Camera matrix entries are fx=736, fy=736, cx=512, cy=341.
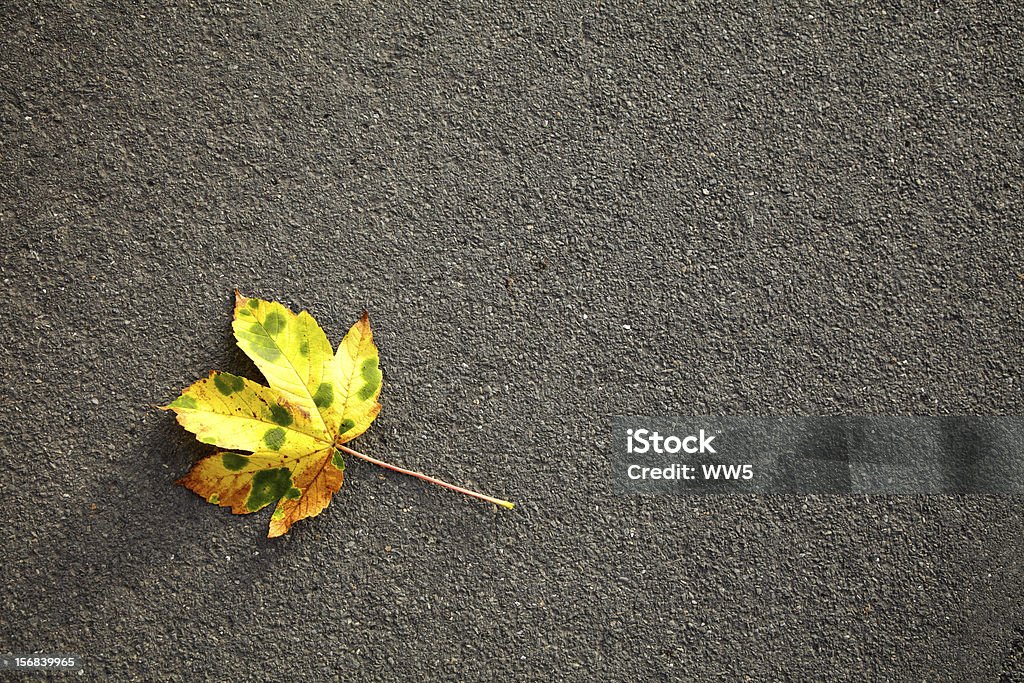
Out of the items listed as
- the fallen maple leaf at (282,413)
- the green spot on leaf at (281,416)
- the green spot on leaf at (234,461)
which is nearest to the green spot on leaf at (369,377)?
the fallen maple leaf at (282,413)

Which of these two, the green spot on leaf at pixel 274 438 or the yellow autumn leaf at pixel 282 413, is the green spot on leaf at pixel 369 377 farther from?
the green spot on leaf at pixel 274 438

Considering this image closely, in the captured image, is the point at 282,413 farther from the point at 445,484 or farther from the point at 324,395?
the point at 445,484

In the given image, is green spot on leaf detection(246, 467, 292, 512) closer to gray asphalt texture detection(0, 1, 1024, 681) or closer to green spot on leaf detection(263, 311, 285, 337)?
gray asphalt texture detection(0, 1, 1024, 681)

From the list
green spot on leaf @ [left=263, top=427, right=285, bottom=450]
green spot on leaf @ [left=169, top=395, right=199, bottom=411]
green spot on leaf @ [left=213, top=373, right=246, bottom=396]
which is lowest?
green spot on leaf @ [left=263, top=427, right=285, bottom=450]

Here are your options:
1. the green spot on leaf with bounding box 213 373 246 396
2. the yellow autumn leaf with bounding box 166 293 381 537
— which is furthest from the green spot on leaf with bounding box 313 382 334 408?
the green spot on leaf with bounding box 213 373 246 396

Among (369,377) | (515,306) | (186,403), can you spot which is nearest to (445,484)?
(369,377)

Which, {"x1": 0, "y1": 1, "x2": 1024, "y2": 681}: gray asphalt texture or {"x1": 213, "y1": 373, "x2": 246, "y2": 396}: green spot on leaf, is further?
{"x1": 0, "y1": 1, "x2": 1024, "y2": 681}: gray asphalt texture

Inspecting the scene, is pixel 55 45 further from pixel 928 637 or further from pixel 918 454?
pixel 928 637
